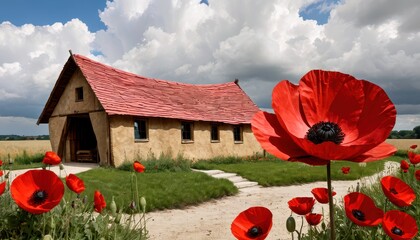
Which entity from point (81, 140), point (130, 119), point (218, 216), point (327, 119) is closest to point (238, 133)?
point (130, 119)

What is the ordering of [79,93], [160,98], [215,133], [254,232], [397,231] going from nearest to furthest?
[254,232]
[397,231]
[79,93]
[160,98]
[215,133]

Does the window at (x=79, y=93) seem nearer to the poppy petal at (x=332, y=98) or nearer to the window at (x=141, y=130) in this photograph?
the window at (x=141, y=130)

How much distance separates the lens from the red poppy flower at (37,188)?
1781 millimetres

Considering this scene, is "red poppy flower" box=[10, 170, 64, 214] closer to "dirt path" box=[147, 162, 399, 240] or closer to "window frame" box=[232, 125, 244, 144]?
"dirt path" box=[147, 162, 399, 240]

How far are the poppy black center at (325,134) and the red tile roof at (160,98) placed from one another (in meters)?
13.8

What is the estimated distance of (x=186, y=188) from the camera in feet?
32.5

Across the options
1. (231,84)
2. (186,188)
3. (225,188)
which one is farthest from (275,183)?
(231,84)

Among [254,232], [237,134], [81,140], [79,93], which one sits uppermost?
[79,93]

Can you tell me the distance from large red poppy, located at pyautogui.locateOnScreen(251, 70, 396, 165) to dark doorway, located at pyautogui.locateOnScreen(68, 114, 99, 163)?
16.8 meters

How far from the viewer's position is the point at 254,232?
134 cm

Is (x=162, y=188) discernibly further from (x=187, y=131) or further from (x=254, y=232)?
(x=254, y=232)

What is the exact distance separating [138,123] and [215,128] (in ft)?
16.8

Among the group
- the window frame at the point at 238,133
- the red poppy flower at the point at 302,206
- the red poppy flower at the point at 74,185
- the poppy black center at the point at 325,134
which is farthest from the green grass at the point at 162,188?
the window frame at the point at 238,133

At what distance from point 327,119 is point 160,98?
56.8ft
